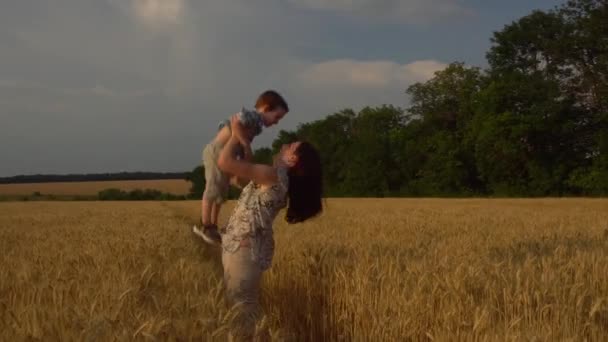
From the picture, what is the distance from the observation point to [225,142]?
4203 mm

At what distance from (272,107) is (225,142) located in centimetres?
43

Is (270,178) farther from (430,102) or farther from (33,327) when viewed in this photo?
(430,102)

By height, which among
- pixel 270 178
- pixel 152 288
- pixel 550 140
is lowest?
pixel 152 288

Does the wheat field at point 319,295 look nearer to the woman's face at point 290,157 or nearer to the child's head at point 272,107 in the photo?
the woman's face at point 290,157

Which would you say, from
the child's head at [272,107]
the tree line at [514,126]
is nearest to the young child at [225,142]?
the child's head at [272,107]

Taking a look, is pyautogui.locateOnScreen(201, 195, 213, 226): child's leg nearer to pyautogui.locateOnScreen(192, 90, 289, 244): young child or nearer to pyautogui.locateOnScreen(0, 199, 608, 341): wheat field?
pyautogui.locateOnScreen(192, 90, 289, 244): young child

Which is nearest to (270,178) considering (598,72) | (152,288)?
(152,288)

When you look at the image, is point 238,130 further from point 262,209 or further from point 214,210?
point 214,210

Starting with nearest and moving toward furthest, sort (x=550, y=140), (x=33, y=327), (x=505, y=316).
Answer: (x=33, y=327)
(x=505, y=316)
(x=550, y=140)

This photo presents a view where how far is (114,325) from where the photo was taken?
7.41 ft

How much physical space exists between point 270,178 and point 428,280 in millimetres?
1233

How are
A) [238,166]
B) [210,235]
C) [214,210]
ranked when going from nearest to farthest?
[238,166], [210,235], [214,210]

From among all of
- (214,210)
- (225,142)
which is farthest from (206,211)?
(225,142)

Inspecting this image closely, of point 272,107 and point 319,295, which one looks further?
point 319,295
